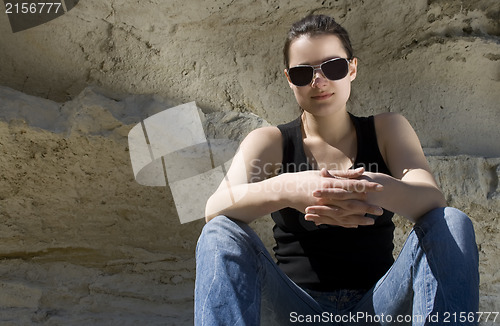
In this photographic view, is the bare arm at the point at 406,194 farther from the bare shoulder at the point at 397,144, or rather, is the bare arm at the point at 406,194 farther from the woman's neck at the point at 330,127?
the woman's neck at the point at 330,127

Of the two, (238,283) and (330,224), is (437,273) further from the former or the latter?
(238,283)

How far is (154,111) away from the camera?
203cm

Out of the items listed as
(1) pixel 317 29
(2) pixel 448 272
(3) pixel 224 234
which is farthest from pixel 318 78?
(2) pixel 448 272

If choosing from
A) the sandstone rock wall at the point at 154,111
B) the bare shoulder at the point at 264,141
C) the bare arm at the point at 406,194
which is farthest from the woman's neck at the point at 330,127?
the sandstone rock wall at the point at 154,111

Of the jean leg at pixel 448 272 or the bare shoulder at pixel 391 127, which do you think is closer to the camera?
the jean leg at pixel 448 272

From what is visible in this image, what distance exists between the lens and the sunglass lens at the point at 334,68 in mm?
1558

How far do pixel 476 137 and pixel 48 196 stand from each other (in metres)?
1.67

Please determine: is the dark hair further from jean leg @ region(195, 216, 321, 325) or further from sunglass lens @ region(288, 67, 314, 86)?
jean leg @ region(195, 216, 321, 325)

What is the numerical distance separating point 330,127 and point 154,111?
68cm

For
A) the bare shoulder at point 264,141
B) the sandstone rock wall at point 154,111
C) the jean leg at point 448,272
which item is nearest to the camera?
the jean leg at point 448,272

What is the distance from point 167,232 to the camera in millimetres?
2219

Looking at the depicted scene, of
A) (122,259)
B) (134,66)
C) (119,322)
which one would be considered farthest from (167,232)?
(134,66)

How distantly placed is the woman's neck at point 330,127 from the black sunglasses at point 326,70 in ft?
0.45

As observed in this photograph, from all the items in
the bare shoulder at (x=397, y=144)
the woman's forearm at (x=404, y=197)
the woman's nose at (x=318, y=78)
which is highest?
the woman's nose at (x=318, y=78)
